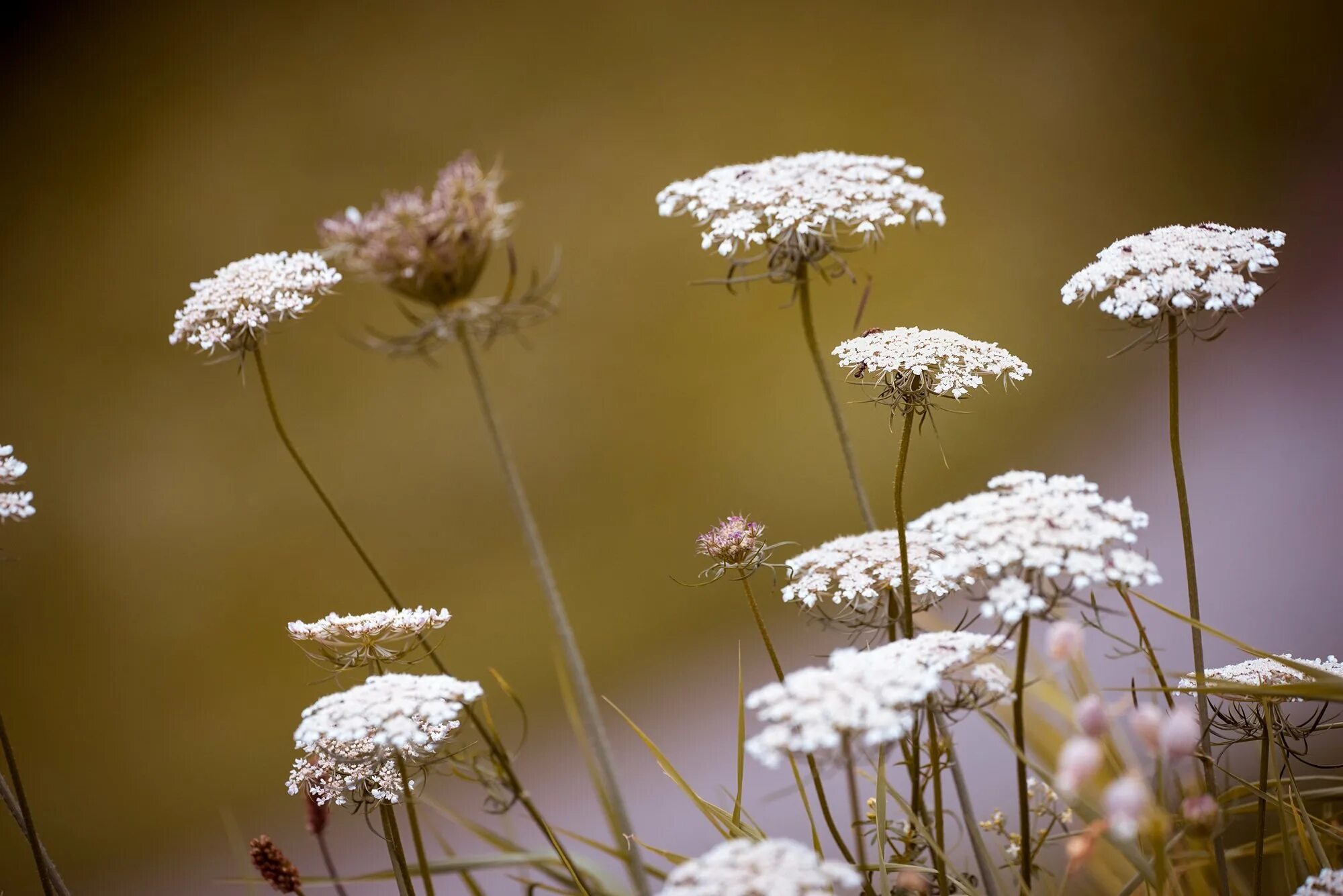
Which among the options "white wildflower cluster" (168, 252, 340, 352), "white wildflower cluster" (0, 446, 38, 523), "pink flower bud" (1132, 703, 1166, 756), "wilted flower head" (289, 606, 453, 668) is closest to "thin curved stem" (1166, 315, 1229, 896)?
"pink flower bud" (1132, 703, 1166, 756)

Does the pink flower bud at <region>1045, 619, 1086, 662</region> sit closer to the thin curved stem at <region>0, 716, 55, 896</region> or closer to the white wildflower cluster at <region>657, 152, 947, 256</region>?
the white wildflower cluster at <region>657, 152, 947, 256</region>

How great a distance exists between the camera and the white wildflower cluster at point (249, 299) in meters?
0.88

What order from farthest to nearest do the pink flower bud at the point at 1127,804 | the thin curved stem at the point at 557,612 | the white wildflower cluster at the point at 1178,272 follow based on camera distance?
1. the white wildflower cluster at the point at 1178,272
2. the thin curved stem at the point at 557,612
3. the pink flower bud at the point at 1127,804

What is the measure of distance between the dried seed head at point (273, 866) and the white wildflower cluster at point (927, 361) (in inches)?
27.2

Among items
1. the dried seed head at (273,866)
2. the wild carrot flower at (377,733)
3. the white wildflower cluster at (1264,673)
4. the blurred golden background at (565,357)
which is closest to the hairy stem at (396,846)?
the wild carrot flower at (377,733)

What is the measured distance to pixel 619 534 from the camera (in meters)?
2.37

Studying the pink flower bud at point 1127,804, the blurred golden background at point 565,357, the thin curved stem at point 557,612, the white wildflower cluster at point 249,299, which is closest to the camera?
the pink flower bud at point 1127,804

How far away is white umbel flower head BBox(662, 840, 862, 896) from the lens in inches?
20.0

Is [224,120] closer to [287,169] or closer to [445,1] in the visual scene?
[287,169]

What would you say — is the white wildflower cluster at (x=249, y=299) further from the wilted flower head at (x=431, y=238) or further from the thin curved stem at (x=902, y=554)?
the thin curved stem at (x=902, y=554)

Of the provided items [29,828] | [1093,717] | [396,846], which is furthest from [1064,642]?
[29,828]

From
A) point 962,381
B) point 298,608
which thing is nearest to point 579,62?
point 298,608

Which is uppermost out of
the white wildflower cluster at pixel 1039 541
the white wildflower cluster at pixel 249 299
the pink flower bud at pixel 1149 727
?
the white wildflower cluster at pixel 249 299

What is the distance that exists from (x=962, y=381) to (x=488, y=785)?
1.74 ft
